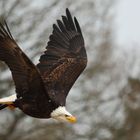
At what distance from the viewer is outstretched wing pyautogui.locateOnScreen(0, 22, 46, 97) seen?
12.2 meters

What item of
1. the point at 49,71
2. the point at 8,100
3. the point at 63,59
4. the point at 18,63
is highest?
the point at 63,59

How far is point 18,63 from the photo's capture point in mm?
12281

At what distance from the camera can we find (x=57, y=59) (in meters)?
14.1

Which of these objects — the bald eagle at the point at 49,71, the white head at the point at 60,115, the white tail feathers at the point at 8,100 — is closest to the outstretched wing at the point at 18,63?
the bald eagle at the point at 49,71

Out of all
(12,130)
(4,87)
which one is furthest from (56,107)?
(12,130)

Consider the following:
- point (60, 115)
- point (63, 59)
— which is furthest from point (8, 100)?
point (63, 59)

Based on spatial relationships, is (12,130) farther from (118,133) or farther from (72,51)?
(72,51)

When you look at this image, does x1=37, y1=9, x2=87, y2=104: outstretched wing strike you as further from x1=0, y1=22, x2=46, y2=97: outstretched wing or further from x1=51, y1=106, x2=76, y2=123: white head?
x1=0, y1=22, x2=46, y2=97: outstretched wing

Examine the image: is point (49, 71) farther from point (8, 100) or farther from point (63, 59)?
point (8, 100)

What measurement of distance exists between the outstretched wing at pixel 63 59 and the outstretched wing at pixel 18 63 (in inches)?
25.9

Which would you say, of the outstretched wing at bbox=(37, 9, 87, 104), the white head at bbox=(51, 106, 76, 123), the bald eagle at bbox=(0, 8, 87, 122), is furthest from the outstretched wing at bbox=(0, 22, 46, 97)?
the outstretched wing at bbox=(37, 9, 87, 104)

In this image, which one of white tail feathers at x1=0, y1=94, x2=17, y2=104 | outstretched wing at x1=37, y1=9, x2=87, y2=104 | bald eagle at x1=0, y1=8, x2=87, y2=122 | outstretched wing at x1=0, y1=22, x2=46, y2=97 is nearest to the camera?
outstretched wing at x1=0, y1=22, x2=46, y2=97

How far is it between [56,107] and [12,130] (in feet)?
44.2

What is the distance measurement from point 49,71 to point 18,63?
1523 mm
